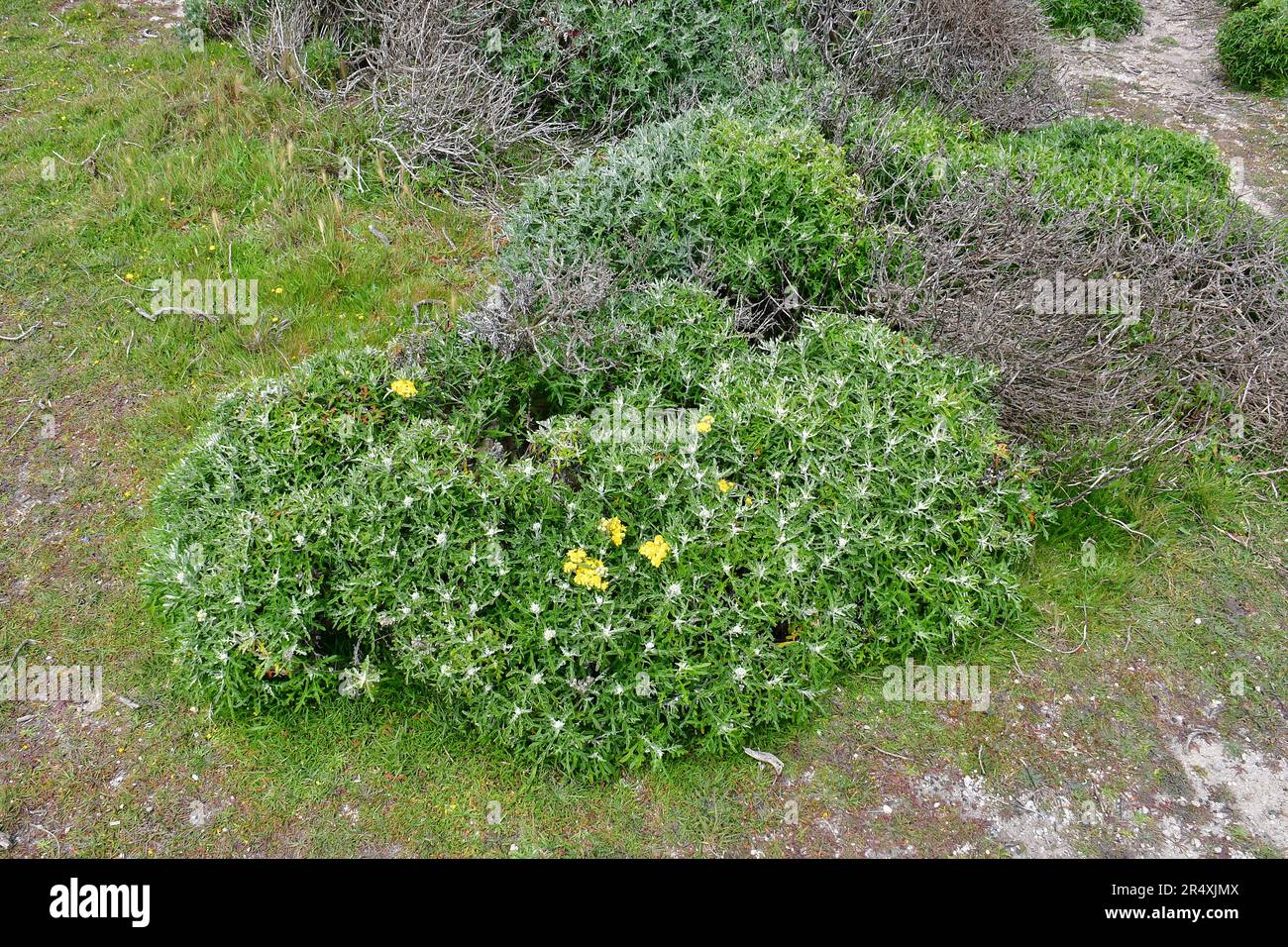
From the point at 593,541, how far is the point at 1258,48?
28.6 ft

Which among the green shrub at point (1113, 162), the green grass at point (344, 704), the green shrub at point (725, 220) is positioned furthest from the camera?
the green shrub at point (1113, 162)

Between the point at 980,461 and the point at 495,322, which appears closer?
the point at 980,461

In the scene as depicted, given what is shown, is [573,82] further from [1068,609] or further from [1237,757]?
[1237,757]

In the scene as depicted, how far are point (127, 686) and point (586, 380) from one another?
2253 millimetres

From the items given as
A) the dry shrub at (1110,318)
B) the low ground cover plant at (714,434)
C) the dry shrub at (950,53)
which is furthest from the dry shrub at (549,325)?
the dry shrub at (950,53)

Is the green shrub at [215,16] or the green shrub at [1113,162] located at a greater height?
the green shrub at [215,16]

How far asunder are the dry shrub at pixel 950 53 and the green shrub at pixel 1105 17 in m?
2.12

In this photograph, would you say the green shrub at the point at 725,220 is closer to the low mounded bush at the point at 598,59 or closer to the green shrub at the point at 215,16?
the low mounded bush at the point at 598,59

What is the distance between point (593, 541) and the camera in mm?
3350

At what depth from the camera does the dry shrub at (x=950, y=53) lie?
6.36m

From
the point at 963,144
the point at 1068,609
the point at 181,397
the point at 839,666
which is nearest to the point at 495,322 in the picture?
the point at 181,397

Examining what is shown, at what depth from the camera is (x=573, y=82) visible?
6.61m

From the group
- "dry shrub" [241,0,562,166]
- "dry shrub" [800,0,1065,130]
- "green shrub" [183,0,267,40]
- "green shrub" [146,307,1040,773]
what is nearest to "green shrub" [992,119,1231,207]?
"dry shrub" [800,0,1065,130]

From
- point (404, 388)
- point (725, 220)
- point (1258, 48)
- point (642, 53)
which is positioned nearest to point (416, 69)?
point (642, 53)
